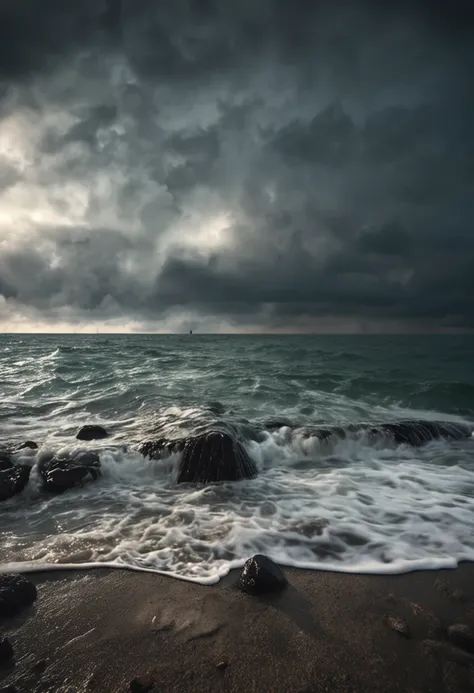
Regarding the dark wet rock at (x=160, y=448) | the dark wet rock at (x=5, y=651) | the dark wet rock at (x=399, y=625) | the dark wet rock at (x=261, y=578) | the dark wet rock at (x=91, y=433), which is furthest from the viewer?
the dark wet rock at (x=91, y=433)

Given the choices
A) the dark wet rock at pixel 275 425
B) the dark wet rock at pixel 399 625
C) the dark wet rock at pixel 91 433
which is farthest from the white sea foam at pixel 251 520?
the dark wet rock at pixel 275 425

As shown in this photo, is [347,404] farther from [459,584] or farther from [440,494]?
[459,584]

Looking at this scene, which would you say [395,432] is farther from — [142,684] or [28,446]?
[28,446]

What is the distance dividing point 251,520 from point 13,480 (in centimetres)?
391

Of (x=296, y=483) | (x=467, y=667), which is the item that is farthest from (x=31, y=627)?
(x=296, y=483)

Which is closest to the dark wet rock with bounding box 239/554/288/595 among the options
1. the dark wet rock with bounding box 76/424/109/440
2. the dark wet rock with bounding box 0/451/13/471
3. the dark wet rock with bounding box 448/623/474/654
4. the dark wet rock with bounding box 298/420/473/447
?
the dark wet rock with bounding box 448/623/474/654

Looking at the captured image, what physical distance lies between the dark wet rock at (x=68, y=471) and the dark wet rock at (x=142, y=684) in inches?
165

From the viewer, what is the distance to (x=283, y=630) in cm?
276

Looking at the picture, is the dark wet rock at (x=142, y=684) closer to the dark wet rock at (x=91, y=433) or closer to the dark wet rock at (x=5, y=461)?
the dark wet rock at (x=5, y=461)

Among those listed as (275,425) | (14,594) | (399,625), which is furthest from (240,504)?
(275,425)

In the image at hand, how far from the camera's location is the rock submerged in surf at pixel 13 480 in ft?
18.1

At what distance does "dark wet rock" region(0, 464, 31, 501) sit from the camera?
5.52 metres

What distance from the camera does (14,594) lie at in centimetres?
302

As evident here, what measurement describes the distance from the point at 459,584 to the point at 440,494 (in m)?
2.59
